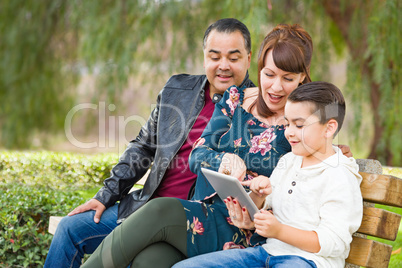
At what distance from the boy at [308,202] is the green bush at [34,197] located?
1.45 m

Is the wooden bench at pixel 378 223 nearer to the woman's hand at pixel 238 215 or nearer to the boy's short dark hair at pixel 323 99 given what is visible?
the boy's short dark hair at pixel 323 99

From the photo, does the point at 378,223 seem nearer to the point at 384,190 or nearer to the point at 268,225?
the point at 384,190

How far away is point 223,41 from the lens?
2.41 m

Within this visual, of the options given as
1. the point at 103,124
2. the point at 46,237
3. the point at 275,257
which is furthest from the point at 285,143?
the point at 103,124

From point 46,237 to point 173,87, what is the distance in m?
1.17

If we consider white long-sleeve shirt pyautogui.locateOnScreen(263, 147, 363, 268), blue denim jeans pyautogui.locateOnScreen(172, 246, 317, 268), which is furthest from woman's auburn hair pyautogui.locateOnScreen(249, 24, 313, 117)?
blue denim jeans pyautogui.locateOnScreen(172, 246, 317, 268)

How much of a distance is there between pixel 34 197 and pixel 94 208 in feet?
2.98

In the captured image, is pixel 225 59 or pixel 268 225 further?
pixel 225 59

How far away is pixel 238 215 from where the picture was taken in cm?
177

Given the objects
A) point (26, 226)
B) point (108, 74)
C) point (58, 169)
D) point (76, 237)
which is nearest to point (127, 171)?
point (76, 237)

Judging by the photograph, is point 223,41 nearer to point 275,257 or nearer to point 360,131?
point 275,257

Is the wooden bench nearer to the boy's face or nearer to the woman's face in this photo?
the boy's face

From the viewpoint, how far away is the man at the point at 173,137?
231cm

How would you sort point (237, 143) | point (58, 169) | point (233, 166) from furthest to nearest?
point (58, 169) < point (237, 143) < point (233, 166)
